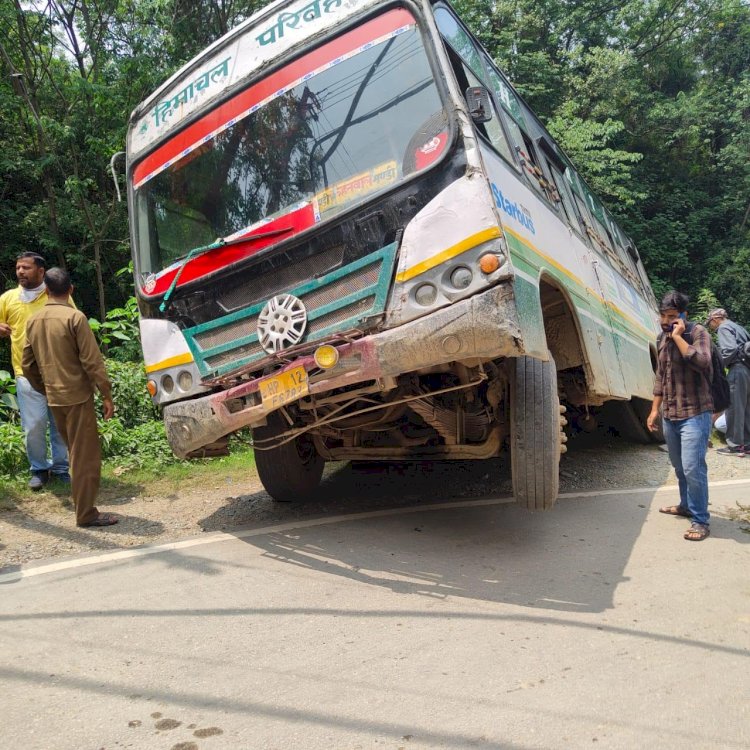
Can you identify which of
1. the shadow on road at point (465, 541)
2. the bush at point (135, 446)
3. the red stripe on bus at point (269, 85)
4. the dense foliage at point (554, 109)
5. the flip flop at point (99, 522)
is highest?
the dense foliage at point (554, 109)

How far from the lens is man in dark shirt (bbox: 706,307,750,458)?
779 cm

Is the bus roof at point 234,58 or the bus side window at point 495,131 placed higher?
the bus roof at point 234,58

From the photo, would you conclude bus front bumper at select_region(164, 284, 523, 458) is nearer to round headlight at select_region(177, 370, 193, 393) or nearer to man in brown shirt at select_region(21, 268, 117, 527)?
round headlight at select_region(177, 370, 193, 393)

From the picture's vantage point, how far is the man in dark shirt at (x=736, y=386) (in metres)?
7.79

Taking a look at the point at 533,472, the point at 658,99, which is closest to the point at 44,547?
the point at 533,472

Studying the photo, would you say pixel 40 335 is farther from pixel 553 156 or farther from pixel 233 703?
pixel 553 156

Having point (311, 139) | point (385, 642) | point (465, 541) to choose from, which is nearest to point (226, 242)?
point (311, 139)

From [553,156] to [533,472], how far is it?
3795 millimetres

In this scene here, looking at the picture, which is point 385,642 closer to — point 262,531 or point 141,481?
point 262,531

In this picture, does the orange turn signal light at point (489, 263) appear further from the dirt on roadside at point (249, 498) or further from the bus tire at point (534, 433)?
the dirt on roadside at point (249, 498)

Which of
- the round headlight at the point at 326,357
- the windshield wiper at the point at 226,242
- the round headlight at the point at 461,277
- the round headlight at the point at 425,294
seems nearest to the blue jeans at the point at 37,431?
the windshield wiper at the point at 226,242

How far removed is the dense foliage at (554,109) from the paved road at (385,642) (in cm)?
921

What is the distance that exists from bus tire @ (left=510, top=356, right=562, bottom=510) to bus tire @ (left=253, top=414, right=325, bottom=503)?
1705 millimetres

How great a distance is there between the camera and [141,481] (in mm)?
5965
